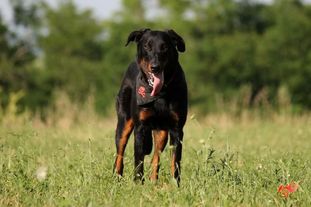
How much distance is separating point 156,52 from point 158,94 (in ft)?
1.40

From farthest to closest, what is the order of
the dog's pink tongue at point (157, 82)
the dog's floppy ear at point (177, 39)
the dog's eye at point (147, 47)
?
the dog's floppy ear at point (177, 39)
the dog's eye at point (147, 47)
the dog's pink tongue at point (157, 82)

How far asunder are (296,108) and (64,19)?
21201 millimetres

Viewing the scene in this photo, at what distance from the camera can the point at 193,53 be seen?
3962 centimetres

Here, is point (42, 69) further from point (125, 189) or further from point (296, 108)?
point (125, 189)

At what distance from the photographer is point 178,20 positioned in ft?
136

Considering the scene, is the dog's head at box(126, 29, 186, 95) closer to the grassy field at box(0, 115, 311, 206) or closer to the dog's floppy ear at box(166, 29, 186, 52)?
the dog's floppy ear at box(166, 29, 186, 52)

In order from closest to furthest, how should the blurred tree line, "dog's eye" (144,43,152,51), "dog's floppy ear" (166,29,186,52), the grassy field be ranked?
the grassy field
"dog's eye" (144,43,152,51)
"dog's floppy ear" (166,29,186,52)
the blurred tree line

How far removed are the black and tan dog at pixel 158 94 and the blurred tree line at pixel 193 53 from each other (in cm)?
2487

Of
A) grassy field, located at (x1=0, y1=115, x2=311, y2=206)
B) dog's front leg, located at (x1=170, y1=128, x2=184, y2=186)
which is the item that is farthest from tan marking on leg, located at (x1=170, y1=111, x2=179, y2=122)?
grassy field, located at (x1=0, y1=115, x2=311, y2=206)

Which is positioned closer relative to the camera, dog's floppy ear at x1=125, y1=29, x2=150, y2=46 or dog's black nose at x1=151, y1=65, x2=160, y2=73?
dog's black nose at x1=151, y1=65, x2=160, y2=73

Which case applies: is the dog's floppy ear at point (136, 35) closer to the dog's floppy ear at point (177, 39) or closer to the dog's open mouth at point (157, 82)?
the dog's floppy ear at point (177, 39)

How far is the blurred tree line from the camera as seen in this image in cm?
3750

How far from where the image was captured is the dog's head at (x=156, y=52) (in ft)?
21.6

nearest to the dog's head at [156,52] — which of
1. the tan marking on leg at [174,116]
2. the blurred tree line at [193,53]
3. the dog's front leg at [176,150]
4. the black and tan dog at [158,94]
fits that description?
the black and tan dog at [158,94]
